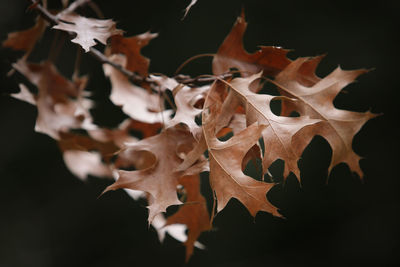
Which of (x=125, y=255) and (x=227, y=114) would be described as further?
(x=125, y=255)

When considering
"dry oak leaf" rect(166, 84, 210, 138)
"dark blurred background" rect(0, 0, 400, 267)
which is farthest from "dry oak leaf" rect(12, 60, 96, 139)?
"dark blurred background" rect(0, 0, 400, 267)

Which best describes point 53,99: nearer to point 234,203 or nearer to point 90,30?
point 90,30

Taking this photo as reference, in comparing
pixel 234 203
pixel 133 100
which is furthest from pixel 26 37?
pixel 234 203

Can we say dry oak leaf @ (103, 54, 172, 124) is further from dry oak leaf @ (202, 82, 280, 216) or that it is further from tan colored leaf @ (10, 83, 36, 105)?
dry oak leaf @ (202, 82, 280, 216)

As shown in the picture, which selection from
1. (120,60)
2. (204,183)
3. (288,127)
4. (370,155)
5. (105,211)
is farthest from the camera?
(105,211)

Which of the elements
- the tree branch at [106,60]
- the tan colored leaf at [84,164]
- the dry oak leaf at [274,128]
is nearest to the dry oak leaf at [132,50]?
the tree branch at [106,60]

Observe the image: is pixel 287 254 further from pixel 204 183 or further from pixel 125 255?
pixel 125 255

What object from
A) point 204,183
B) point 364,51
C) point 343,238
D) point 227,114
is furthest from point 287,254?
point 227,114
